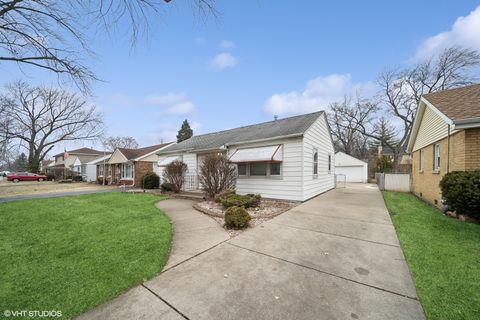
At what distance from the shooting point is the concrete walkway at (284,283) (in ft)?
7.88

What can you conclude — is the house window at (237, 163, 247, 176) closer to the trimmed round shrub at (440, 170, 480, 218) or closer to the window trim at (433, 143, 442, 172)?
the trimmed round shrub at (440, 170, 480, 218)

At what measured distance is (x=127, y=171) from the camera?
21453 millimetres

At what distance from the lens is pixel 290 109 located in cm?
2230

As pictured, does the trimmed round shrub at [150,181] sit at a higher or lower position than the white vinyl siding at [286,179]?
lower

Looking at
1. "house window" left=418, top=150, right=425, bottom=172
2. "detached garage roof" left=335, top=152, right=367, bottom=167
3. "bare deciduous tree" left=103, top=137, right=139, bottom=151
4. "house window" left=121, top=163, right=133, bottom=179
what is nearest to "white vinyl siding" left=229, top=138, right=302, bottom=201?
"house window" left=418, top=150, right=425, bottom=172

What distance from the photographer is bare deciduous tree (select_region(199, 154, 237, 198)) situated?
31.2 feet

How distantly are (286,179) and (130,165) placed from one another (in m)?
17.7

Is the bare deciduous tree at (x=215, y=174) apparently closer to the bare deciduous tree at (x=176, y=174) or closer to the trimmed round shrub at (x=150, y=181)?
the bare deciduous tree at (x=176, y=174)

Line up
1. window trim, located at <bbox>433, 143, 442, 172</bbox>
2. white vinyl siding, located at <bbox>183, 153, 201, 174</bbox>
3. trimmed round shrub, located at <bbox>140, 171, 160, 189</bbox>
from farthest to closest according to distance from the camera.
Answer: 1. trimmed round shrub, located at <bbox>140, 171, 160, 189</bbox>
2. white vinyl siding, located at <bbox>183, 153, 201, 174</bbox>
3. window trim, located at <bbox>433, 143, 442, 172</bbox>

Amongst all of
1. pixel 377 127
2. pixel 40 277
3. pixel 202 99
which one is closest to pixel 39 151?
pixel 202 99

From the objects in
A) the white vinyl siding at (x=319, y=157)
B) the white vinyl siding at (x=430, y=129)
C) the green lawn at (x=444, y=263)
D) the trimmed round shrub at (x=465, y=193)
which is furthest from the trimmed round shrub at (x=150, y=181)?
the white vinyl siding at (x=430, y=129)

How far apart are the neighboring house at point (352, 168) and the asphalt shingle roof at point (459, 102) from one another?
17.6 m

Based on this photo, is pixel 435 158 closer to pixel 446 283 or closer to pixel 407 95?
pixel 446 283

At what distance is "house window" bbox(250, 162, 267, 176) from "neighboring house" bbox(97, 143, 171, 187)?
12321 mm
